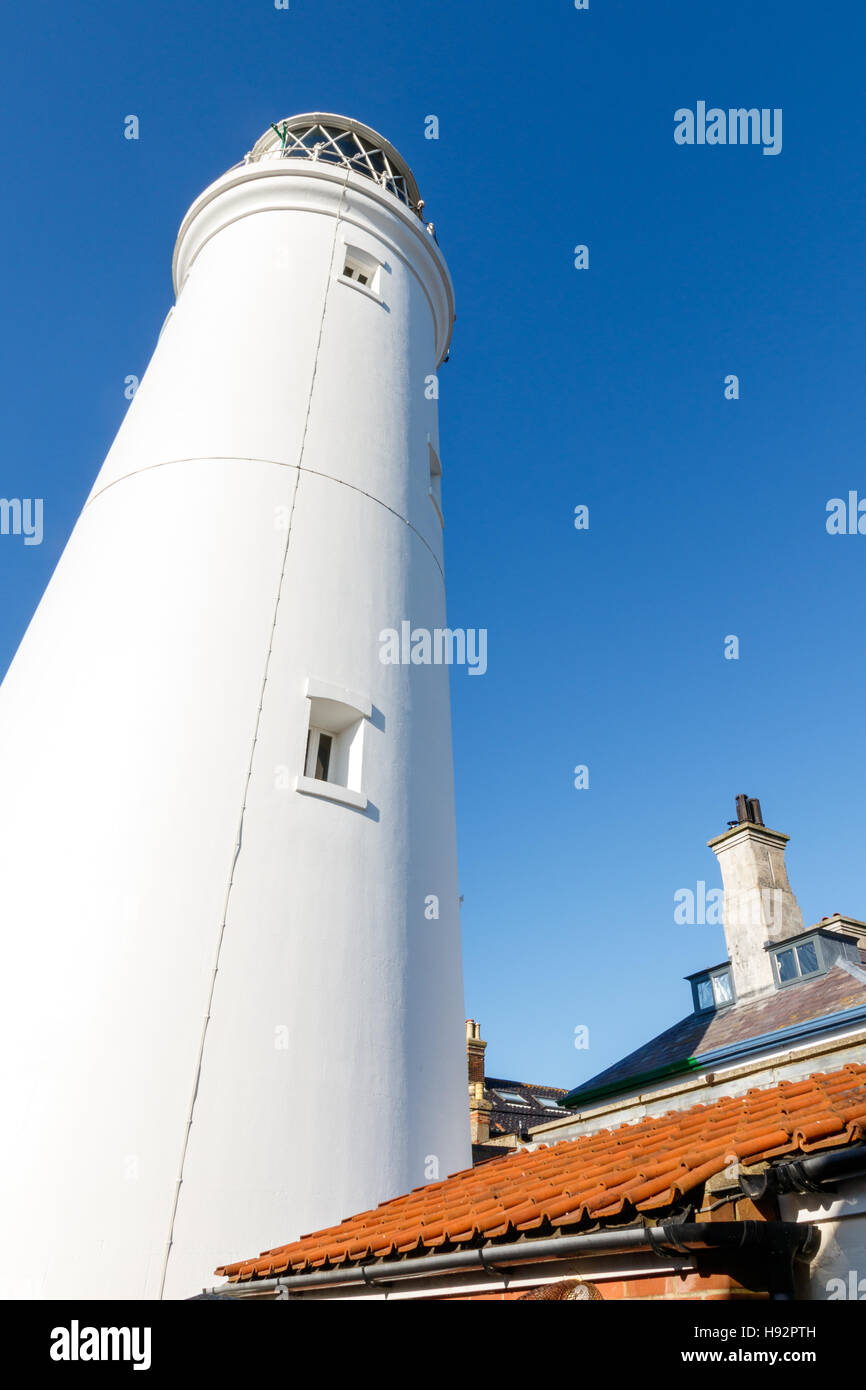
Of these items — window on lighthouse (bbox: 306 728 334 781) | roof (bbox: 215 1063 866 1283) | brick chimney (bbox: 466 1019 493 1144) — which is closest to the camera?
roof (bbox: 215 1063 866 1283)

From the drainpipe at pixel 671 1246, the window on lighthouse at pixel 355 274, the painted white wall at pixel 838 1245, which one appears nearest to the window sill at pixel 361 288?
the window on lighthouse at pixel 355 274

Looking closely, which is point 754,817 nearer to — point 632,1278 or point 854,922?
point 854,922

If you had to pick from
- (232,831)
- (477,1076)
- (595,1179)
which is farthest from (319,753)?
(477,1076)

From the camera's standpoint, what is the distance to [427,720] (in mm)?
11023

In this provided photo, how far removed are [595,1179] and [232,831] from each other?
469 centimetres

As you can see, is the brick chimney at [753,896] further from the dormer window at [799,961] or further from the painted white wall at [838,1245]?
the painted white wall at [838,1245]

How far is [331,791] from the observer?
9172mm

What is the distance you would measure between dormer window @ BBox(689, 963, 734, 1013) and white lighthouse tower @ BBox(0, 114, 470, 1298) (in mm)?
5969

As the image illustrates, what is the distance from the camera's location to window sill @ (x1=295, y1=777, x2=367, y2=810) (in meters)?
9.05

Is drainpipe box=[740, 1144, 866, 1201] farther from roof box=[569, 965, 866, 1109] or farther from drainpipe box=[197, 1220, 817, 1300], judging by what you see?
roof box=[569, 965, 866, 1109]

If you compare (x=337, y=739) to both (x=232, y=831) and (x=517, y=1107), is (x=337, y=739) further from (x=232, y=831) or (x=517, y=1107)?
(x=517, y=1107)

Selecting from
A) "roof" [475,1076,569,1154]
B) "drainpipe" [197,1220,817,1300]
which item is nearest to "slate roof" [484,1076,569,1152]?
"roof" [475,1076,569,1154]
